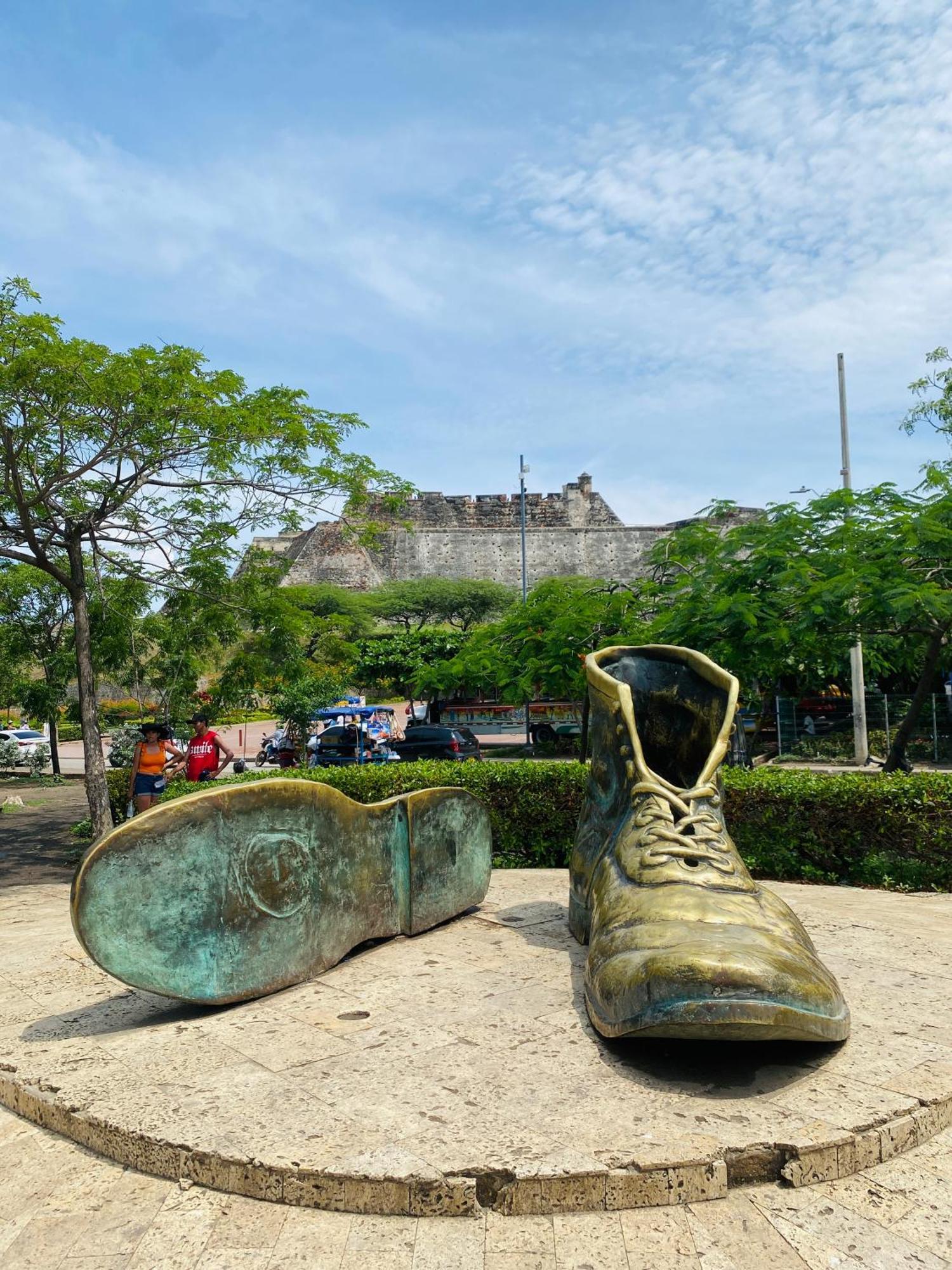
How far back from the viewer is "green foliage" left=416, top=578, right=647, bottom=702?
9695 millimetres

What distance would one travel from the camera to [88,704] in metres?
9.32

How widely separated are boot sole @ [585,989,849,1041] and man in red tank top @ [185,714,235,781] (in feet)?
24.5

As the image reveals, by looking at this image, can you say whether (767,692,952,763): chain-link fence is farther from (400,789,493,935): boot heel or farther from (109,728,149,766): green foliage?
(400,789,493,935): boot heel

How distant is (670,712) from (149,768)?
18.8 feet

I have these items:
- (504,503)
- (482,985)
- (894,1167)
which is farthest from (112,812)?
(504,503)

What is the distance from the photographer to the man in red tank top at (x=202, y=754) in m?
9.87

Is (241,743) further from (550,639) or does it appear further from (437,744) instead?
(550,639)

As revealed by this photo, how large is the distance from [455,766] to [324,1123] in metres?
5.96

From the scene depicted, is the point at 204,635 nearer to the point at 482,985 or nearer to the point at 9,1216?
the point at 482,985

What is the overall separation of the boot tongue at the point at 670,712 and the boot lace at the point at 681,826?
549 millimetres

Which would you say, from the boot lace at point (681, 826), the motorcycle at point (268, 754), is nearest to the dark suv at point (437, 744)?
the motorcycle at point (268, 754)

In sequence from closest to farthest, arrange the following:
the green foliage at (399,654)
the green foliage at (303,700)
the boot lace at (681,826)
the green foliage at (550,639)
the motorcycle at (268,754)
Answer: the boot lace at (681,826) → the green foliage at (550,639) → the green foliage at (303,700) → the motorcycle at (268,754) → the green foliage at (399,654)

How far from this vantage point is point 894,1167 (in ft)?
8.41

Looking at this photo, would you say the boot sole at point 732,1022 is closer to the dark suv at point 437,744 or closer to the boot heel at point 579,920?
the boot heel at point 579,920
